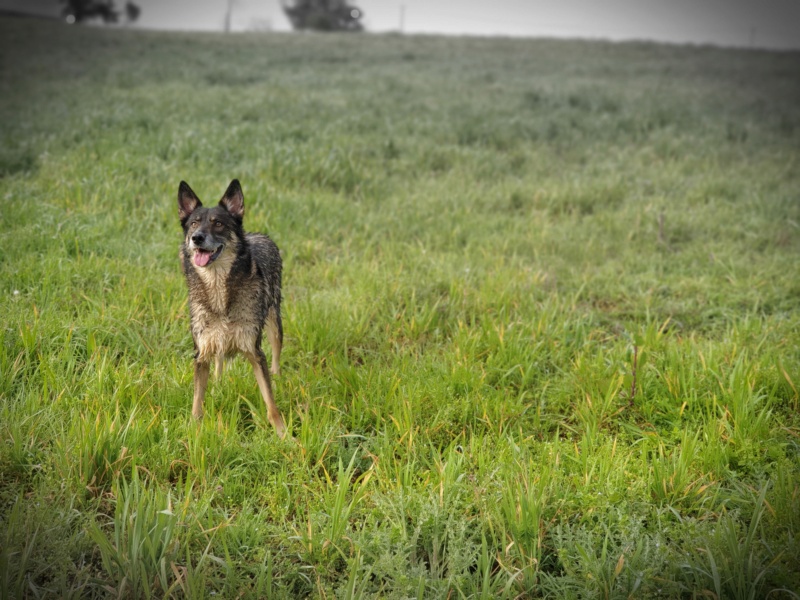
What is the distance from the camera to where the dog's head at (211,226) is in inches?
142

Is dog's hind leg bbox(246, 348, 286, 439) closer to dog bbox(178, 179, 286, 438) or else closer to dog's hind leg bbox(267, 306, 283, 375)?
dog bbox(178, 179, 286, 438)

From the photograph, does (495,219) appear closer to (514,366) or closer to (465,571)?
(514,366)

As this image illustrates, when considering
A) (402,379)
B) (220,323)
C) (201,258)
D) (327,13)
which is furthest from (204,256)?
(327,13)

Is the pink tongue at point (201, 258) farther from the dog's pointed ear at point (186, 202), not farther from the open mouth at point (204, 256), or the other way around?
the dog's pointed ear at point (186, 202)

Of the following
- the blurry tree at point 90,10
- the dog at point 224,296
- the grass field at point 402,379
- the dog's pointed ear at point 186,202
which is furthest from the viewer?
the blurry tree at point 90,10

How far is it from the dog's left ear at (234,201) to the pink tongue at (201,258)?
17.3 inches

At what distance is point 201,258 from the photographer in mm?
3621

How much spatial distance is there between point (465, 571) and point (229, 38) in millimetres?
37431

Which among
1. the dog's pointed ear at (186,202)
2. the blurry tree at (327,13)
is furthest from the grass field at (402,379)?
the blurry tree at (327,13)

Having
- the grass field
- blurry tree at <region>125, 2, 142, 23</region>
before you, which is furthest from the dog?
blurry tree at <region>125, 2, 142, 23</region>

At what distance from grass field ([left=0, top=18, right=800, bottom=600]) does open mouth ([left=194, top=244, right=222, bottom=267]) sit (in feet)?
3.33

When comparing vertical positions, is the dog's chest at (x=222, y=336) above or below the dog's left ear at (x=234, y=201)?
below

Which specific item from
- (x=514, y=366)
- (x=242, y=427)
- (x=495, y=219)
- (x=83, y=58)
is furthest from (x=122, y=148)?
(x=83, y=58)

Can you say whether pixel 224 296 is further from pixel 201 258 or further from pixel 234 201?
pixel 234 201
